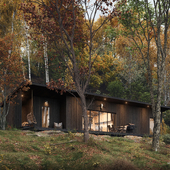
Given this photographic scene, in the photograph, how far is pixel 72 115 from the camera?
1484 cm

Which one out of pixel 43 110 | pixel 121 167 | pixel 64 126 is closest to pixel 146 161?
pixel 121 167

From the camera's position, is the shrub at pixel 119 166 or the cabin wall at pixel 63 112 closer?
the shrub at pixel 119 166

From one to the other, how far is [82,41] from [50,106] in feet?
21.5

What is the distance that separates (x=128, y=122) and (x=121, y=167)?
34.0 ft

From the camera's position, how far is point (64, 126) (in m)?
14.7

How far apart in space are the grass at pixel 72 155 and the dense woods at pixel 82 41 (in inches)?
60.7

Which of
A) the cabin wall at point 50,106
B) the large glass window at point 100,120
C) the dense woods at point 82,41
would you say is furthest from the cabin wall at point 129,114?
the cabin wall at point 50,106

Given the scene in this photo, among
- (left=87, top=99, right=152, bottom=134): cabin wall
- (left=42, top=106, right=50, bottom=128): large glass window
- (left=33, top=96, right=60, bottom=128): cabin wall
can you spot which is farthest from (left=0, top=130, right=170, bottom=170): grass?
(left=87, top=99, right=152, bottom=134): cabin wall

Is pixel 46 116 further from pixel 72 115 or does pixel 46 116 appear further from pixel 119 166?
pixel 119 166

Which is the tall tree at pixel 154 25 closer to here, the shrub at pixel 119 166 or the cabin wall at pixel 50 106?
the shrub at pixel 119 166

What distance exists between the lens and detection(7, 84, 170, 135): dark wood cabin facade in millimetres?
14555

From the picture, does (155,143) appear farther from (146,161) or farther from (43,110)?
(43,110)

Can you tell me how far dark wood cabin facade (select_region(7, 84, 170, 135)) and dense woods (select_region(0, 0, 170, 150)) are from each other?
49.2 inches

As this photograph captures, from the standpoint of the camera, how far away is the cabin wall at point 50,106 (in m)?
14.7
